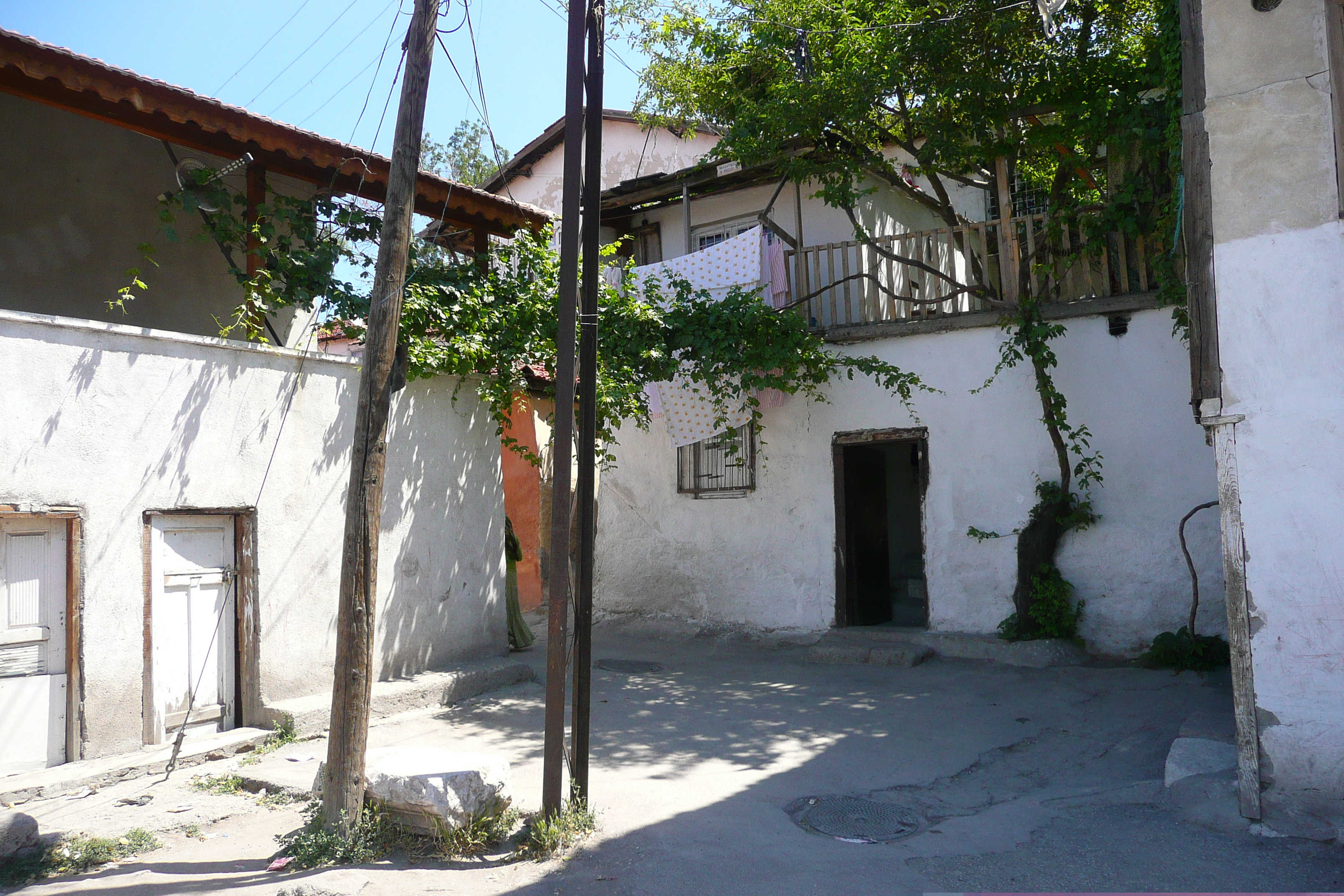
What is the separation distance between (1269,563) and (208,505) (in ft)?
22.2

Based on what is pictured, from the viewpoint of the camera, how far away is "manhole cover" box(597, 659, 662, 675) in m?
9.50

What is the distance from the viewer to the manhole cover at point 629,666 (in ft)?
31.2

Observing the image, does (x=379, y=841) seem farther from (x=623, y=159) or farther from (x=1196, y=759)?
(x=623, y=159)

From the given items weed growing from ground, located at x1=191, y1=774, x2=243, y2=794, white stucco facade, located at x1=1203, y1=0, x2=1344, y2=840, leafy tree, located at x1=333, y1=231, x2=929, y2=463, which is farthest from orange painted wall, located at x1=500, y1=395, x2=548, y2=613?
white stucco facade, located at x1=1203, y1=0, x2=1344, y2=840

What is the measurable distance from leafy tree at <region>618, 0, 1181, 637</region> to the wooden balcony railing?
0.10 metres

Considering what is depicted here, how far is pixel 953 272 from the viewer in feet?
36.0

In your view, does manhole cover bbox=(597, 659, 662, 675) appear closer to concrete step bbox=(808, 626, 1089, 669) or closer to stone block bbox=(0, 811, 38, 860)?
concrete step bbox=(808, 626, 1089, 669)

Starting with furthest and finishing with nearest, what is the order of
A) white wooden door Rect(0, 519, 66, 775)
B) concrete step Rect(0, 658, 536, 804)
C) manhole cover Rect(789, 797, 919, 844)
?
1. white wooden door Rect(0, 519, 66, 775)
2. concrete step Rect(0, 658, 536, 804)
3. manhole cover Rect(789, 797, 919, 844)

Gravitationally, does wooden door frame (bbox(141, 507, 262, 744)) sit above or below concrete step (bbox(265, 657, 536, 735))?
above

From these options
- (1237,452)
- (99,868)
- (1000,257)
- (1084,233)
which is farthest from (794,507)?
(99,868)

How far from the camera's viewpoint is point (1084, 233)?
9.19 meters

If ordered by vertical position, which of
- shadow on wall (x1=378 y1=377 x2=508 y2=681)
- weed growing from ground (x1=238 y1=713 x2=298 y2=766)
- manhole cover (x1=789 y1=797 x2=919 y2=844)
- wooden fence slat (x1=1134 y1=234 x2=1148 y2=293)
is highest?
wooden fence slat (x1=1134 y1=234 x2=1148 y2=293)

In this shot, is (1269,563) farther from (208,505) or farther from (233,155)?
(233,155)

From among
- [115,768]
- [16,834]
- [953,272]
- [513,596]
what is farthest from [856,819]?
[953,272]
